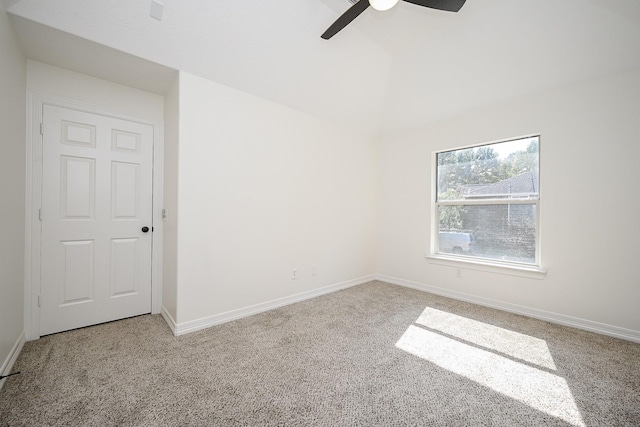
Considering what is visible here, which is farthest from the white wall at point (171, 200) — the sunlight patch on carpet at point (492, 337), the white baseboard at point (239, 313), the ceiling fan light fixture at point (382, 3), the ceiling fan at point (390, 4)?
the sunlight patch on carpet at point (492, 337)

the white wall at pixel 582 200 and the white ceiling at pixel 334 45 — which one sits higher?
the white ceiling at pixel 334 45

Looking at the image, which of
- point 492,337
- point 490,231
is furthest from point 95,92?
point 490,231

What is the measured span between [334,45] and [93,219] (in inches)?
114

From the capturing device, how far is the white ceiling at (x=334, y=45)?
1880mm

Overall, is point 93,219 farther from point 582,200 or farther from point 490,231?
point 582,200

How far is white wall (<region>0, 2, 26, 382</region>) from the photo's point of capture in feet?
5.29

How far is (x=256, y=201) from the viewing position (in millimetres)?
2754

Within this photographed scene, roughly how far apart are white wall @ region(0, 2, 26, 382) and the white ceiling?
0.79 ft

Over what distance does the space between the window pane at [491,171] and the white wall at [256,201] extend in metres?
1.27

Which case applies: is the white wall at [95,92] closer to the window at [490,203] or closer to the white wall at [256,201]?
the white wall at [256,201]

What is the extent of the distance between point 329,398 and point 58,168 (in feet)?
9.44

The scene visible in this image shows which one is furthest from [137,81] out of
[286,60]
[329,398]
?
[329,398]

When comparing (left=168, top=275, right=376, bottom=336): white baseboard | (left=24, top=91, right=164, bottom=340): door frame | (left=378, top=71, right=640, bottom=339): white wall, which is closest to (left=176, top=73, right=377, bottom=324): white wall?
(left=168, top=275, right=376, bottom=336): white baseboard

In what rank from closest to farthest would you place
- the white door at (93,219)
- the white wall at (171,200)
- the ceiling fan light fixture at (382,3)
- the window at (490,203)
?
the ceiling fan light fixture at (382,3) < the white door at (93,219) < the white wall at (171,200) < the window at (490,203)
